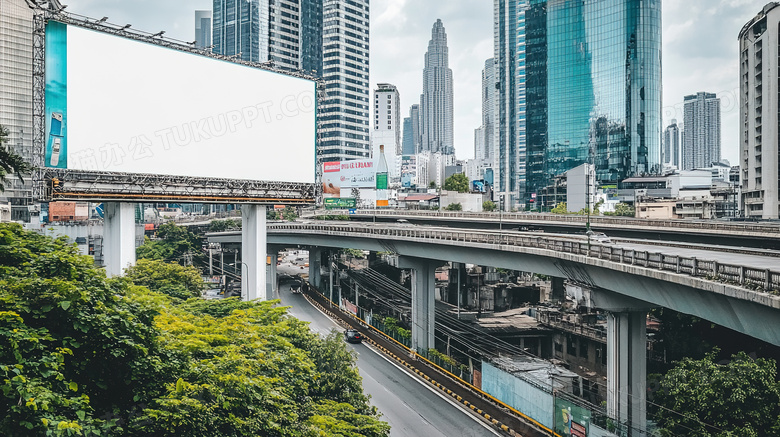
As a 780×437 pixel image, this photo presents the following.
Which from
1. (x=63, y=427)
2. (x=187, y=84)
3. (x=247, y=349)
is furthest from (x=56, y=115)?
(x=63, y=427)

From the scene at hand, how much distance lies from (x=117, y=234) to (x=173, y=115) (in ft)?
29.6

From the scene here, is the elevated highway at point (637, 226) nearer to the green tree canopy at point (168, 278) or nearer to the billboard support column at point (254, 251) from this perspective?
the billboard support column at point (254, 251)

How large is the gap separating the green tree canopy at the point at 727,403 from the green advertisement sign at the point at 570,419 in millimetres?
3664

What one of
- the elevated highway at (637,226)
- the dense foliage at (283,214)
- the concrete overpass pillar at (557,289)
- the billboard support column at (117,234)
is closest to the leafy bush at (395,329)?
the elevated highway at (637,226)

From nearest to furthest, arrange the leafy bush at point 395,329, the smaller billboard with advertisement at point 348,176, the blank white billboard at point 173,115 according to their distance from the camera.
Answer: the blank white billboard at point 173,115
the leafy bush at point 395,329
the smaller billboard with advertisement at point 348,176

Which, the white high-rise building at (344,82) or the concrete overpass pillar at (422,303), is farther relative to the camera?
the white high-rise building at (344,82)

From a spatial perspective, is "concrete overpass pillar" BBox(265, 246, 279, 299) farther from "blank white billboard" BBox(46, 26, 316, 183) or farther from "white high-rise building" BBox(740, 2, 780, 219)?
"white high-rise building" BBox(740, 2, 780, 219)

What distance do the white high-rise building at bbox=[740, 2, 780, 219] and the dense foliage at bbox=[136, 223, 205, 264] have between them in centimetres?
8809

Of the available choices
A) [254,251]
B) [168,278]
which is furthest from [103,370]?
[168,278]

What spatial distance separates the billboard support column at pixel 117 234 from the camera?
124ft

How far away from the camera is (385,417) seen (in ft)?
110

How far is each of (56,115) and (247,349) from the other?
2346 centimetres

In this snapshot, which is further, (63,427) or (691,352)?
(691,352)

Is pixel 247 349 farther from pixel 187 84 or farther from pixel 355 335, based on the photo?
pixel 355 335
